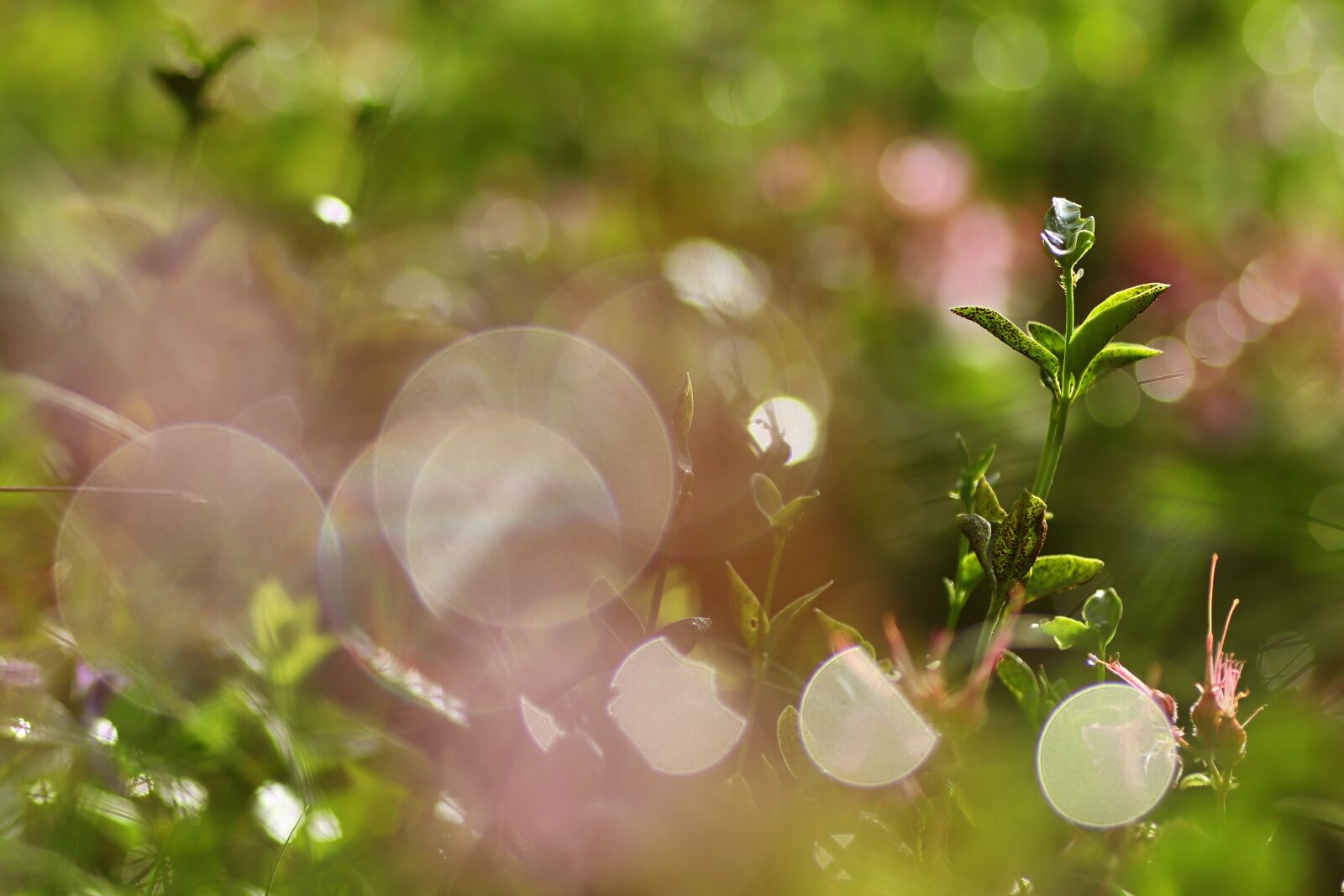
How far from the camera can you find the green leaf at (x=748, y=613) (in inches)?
11.9

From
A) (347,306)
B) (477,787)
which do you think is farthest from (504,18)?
(477,787)

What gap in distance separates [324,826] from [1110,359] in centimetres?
30

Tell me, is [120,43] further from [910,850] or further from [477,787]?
[910,850]

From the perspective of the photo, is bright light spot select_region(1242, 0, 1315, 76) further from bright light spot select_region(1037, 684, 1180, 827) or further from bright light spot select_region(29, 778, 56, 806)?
bright light spot select_region(29, 778, 56, 806)

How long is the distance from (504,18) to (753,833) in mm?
1401

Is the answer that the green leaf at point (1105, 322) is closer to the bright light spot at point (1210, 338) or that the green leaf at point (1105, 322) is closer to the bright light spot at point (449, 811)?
the bright light spot at point (449, 811)

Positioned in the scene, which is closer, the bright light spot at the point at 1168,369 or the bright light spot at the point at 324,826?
the bright light spot at the point at 324,826

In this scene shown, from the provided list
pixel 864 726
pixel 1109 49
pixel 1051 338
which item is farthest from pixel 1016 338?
pixel 1109 49

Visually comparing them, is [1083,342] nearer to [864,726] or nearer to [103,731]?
[864,726]

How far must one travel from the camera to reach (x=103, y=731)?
1.23 feet

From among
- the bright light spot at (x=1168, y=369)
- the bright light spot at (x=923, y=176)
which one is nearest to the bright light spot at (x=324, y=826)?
the bright light spot at (x=1168, y=369)

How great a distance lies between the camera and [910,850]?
0.30m

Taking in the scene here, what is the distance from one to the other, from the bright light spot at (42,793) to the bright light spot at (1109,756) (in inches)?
12.8

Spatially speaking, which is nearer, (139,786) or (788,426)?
(139,786)
